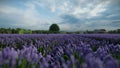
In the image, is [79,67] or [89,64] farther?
[79,67]

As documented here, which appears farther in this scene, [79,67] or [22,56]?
[22,56]

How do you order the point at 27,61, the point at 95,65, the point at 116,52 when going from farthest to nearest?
the point at 116,52 → the point at 27,61 → the point at 95,65

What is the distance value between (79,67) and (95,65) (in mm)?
239

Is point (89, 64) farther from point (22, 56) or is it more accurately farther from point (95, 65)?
point (22, 56)

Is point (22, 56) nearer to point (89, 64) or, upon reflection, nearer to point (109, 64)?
point (89, 64)

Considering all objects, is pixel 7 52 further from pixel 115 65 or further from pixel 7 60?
pixel 115 65

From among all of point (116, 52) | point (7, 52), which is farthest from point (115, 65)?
point (116, 52)

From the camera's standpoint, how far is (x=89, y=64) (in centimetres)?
145

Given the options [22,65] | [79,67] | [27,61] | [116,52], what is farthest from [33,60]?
[116,52]

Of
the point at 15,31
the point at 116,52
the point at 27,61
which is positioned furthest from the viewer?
the point at 15,31

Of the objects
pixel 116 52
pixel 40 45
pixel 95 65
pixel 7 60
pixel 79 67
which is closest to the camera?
pixel 95 65

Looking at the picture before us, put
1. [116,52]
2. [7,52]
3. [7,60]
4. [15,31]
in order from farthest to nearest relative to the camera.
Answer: [15,31] → [116,52] → [7,52] → [7,60]

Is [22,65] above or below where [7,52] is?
below

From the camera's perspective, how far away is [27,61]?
2.14 meters
